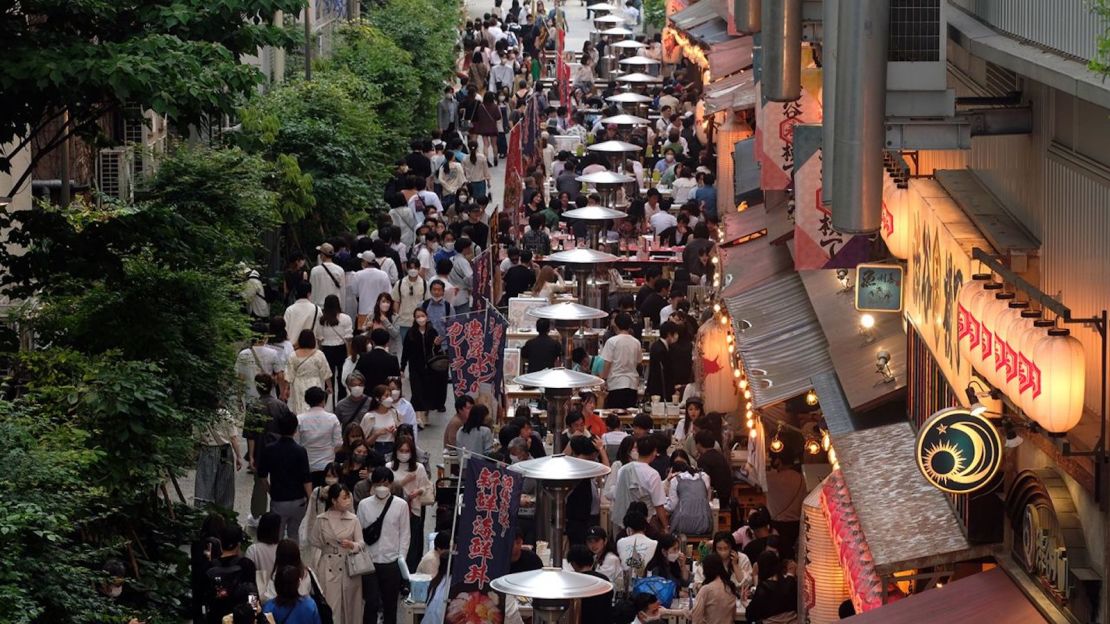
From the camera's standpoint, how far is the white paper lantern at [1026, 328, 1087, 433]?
9344 mm

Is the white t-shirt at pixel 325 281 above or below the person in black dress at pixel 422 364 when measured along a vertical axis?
above

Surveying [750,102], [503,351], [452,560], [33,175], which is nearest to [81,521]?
[452,560]

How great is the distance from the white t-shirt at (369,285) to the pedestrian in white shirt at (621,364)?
3.36m

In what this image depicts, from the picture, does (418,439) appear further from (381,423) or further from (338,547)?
(338,547)

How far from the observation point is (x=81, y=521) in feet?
41.0

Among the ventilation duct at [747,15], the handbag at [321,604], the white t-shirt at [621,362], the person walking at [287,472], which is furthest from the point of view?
the ventilation duct at [747,15]

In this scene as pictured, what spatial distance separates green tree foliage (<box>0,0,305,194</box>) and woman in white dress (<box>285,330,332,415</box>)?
13.7 ft

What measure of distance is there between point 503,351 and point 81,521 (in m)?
8.23

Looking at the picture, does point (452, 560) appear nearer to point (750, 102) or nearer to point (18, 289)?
point (18, 289)

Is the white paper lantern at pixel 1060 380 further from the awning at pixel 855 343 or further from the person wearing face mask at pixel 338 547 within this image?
the person wearing face mask at pixel 338 547

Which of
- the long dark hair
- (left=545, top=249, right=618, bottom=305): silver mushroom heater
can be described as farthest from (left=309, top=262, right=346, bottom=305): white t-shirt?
the long dark hair

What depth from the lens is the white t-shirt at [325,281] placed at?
2350 cm

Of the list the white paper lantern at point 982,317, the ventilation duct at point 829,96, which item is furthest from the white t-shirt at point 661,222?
the white paper lantern at point 982,317

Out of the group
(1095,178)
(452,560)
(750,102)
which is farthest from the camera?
(750,102)
